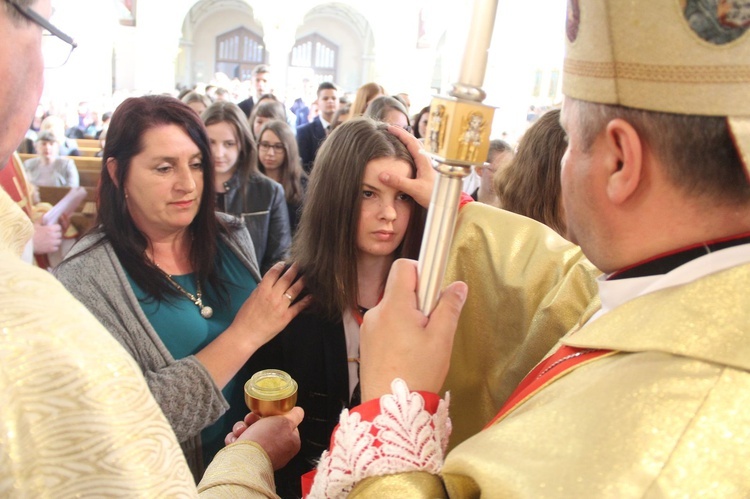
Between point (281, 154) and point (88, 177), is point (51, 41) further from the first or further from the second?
point (88, 177)

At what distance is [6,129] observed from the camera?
75 centimetres

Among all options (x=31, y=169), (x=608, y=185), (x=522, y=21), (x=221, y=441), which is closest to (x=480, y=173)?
(x=221, y=441)

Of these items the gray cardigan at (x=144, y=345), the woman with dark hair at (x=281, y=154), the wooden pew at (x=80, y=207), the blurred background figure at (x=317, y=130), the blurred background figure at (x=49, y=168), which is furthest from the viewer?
the blurred background figure at (x=317, y=130)

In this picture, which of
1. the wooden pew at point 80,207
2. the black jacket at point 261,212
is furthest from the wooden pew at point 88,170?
the black jacket at point 261,212

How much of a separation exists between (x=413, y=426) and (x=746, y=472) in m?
0.39

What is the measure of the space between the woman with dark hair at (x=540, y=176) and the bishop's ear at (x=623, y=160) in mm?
1341

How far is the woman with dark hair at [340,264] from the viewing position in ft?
5.70

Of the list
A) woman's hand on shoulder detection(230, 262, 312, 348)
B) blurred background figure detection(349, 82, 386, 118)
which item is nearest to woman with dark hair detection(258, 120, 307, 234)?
blurred background figure detection(349, 82, 386, 118)

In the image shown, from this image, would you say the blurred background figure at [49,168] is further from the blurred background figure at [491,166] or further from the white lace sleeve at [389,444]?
the white lace sleeve at [389,444]

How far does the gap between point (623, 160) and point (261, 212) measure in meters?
2.68

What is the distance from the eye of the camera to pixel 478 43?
2.35 feet

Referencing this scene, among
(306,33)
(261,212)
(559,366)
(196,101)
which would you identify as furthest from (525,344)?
(306,33)

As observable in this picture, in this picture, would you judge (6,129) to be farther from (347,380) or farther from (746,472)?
(347,380)

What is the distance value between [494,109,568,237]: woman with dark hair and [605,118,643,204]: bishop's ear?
1.34 m
